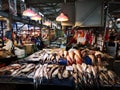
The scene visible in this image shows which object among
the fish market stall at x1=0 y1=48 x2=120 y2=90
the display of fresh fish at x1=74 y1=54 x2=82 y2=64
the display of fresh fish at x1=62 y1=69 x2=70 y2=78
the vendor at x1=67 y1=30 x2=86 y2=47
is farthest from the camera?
the vendor at x1=67 y1=30 x2=86 y2=47

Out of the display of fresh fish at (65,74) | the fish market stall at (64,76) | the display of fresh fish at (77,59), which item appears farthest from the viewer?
the display of fresh fish at (77,59)

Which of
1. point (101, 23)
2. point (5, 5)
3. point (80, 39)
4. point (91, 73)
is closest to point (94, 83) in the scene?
point (91, 73)

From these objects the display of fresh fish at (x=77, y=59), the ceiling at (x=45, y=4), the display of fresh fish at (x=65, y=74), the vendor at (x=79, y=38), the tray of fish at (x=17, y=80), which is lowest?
the tray of fish at (x=17, y=80)

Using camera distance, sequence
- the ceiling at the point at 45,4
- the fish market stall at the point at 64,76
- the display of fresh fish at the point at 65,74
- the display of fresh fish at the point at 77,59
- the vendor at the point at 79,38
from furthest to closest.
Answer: the ceiling at the point at 45,4 < the vendor at the point at 79,38 < the display of fresh fish at the point at 77,59 < the display of fresh fish at the point at 65,74 < the fish market stall at the point at 64,76

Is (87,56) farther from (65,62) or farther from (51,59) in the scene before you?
(51,59)

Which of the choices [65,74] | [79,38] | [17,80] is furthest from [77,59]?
[79,38]

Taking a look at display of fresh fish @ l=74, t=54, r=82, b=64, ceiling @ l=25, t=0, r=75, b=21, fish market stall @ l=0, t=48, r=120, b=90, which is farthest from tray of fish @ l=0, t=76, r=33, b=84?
ceiling @ l=25, t=0, r=75, b=21

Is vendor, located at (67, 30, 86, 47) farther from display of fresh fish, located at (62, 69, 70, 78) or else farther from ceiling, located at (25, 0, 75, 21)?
display of fresh fish, located at (62, 69, 70, 78)

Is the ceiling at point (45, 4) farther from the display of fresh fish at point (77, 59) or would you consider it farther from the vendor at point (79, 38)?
the display of fresh fish at point (77, 59)

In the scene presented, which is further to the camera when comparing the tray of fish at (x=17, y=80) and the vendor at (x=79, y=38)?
the vendor at (x=79, y=38)

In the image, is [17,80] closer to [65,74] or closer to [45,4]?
[65,74]

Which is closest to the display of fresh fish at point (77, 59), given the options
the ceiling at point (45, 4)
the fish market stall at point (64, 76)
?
the fish market stall at point (64, 76)

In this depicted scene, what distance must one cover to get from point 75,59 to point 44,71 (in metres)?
1.06

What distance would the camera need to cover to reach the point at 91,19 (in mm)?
7273
